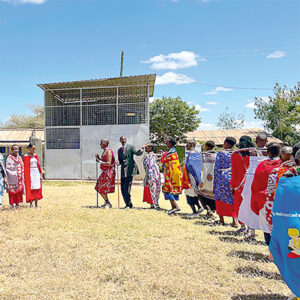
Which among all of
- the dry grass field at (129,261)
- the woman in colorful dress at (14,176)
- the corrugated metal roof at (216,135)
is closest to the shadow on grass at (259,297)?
the dry grass field at (129,261)

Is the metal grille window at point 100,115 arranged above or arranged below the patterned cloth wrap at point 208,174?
above

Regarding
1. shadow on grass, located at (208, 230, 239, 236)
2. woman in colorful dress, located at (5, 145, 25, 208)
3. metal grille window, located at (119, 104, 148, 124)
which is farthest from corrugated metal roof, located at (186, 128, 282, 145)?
shadow on grass, located at (208, 230, 239, 236)

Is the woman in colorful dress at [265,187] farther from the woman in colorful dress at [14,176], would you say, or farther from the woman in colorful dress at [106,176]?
the woman in colorful dress at [14,176]

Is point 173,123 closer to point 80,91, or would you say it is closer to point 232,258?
point 80,91

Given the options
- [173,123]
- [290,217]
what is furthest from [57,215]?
[173,123]

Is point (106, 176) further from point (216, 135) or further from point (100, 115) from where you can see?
point (216, 135)

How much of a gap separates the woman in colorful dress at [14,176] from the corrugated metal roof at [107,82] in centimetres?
834

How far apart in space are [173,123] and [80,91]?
1131cm

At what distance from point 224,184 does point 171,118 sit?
20166 mm

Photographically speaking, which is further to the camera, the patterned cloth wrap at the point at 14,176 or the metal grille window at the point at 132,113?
the metal grille window at the point at 132,113

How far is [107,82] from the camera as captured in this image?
15844mm

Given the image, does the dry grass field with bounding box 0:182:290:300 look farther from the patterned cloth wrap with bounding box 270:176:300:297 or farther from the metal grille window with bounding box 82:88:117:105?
the metal grille window with bounding box 82:88:117:105

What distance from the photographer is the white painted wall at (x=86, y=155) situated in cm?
1578

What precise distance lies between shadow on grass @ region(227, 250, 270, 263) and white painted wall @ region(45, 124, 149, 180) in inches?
459
